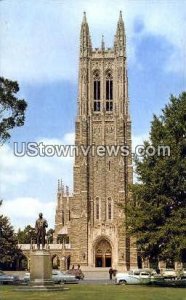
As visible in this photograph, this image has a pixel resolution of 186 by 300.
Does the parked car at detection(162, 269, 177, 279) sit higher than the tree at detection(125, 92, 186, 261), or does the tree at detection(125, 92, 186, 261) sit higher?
the tree at detection(125, 92, 186, 261)

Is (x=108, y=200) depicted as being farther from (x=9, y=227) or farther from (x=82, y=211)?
(x=9, y=227)

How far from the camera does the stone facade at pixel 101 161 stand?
76.8 m

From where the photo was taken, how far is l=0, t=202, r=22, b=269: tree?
74.9 m

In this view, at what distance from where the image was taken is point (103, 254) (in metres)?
77.4

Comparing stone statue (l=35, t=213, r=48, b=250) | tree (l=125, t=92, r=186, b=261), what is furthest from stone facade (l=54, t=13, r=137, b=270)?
stone statue (l=35, t=213, r=48, b=250)

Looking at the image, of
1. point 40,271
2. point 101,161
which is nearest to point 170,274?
point 40,271

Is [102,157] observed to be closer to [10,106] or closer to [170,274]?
[170,274]

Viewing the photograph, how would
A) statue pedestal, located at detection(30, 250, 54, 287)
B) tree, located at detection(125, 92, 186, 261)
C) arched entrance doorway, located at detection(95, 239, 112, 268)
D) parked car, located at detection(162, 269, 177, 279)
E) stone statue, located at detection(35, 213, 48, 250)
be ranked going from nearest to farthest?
1. statue pedestal, located at detection(30, 250, 54, 287)
2. stone statue, located at detection(35, 213, 48, 250)
3. tree, located at detection(125, 92, 186, 261)
4. parked car, located at detection(162, 269, 177, 279)
5. arched entrance doorway, located at detection(95, 239, 112, 268)

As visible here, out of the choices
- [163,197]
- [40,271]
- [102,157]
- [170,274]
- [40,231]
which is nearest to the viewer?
[40,271]

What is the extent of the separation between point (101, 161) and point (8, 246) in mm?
17318

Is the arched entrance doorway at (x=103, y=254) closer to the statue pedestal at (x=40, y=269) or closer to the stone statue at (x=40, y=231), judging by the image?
the stone statue at (x=40, y=231)

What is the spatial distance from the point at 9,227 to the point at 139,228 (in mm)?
45997

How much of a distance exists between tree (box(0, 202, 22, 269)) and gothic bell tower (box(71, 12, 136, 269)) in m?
8.78

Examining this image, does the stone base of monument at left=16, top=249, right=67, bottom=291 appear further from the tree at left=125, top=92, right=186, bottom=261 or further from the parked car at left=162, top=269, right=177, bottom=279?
the parked car at left=162, top=269, right=177, bottom=279
